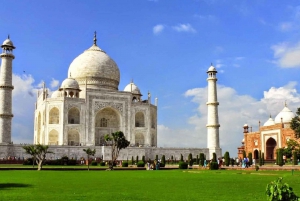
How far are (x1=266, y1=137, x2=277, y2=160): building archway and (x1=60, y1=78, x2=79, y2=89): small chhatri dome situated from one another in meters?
17.7

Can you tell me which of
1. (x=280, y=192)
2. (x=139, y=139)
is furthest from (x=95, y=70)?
(x=280, y=192)

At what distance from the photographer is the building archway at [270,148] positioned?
36031mm

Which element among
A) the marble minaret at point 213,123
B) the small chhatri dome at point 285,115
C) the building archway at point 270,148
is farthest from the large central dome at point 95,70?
the small chhatri dome at point 285,115

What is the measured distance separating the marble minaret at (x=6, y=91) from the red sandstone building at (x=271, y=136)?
21.5 metres

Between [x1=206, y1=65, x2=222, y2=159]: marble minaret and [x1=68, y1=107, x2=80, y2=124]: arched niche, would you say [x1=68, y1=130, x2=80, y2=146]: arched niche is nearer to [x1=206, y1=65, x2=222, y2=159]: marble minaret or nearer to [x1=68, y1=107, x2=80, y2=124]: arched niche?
[x1=68, y1=107, x2=80, y2=124]: arched niche

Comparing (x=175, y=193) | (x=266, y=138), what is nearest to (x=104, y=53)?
(x=266, y=138)

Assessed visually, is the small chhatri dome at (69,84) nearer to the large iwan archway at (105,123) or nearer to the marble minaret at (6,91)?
the large iwan archway at (105,123)

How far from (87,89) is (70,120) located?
9.93 feet

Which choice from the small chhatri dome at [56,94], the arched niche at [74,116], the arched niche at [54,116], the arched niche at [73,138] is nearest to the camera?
the arched niche at [73,138]

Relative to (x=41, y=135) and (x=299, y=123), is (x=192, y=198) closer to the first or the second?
(x=299, y=123)

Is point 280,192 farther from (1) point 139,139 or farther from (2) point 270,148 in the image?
(2) point 270,148

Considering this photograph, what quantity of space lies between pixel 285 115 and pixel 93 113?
17.8m

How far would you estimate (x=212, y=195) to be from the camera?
7.55 metres

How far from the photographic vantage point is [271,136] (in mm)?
35094
